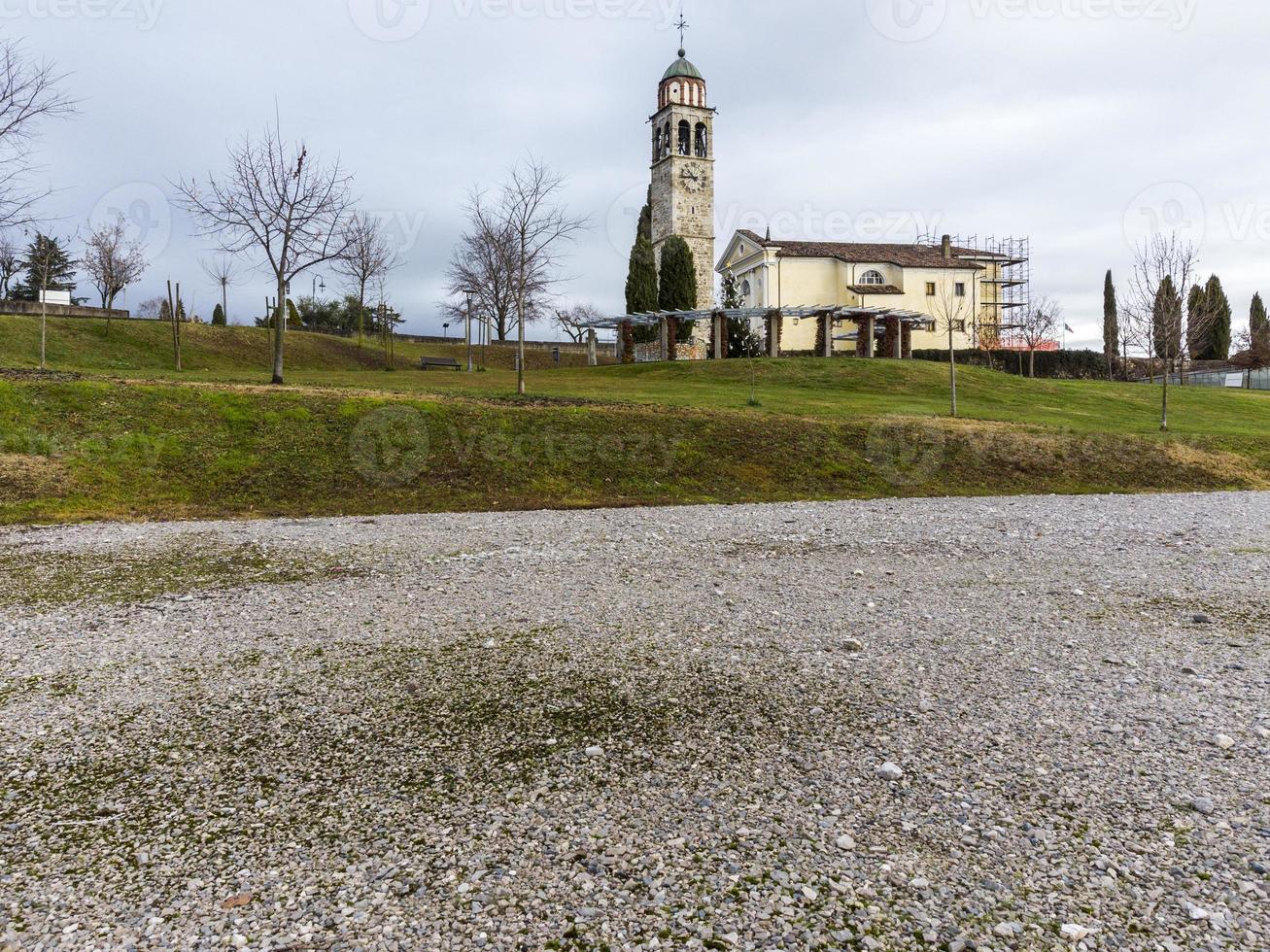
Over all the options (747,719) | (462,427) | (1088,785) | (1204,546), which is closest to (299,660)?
(747,719)

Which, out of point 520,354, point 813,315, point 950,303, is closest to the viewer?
point 520,354

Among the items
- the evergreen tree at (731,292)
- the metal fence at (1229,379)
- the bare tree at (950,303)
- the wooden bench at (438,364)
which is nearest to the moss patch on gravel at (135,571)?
the wooden bench at (438,364)

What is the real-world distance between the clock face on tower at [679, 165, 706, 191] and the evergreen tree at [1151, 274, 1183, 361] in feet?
137

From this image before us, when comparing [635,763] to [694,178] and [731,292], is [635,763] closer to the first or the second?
[731,292]

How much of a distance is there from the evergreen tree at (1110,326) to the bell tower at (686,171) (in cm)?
2866

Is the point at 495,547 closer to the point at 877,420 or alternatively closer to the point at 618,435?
the point at 618,435

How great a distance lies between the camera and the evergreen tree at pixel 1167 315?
2513cm

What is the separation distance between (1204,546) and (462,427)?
44.2 feet

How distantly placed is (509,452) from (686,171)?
51.7 m

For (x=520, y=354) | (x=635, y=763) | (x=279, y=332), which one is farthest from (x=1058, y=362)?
(x=635, y=763)

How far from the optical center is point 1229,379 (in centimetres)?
5809

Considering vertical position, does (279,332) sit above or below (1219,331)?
below

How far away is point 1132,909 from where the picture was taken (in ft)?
8.61

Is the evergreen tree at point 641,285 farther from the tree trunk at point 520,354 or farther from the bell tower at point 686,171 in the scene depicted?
the tree trunk at point 520,354
